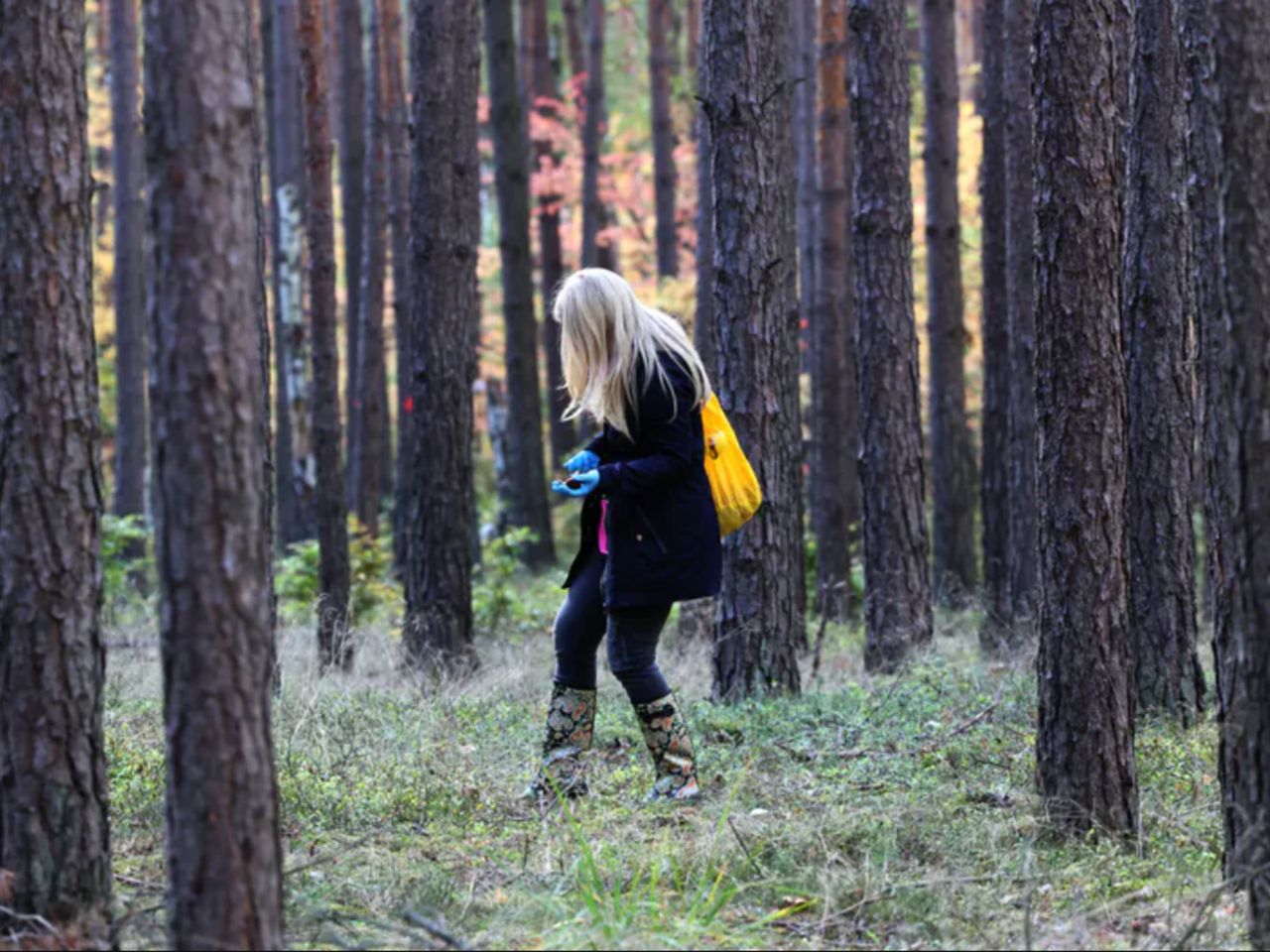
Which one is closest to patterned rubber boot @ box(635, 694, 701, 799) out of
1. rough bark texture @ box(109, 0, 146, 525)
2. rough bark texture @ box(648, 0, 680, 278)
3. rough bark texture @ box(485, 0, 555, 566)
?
rough bark texture @ box(485, 0, 555, 566)

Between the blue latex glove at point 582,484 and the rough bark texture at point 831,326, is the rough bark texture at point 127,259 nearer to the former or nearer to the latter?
the rough bark texture at point 831,326

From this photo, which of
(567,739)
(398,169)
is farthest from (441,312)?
(398,169)

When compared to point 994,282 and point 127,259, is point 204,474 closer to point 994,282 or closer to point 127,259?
point 994,282

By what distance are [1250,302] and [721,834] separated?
255 centimetres

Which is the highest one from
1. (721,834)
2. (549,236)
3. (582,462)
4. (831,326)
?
(549,236)

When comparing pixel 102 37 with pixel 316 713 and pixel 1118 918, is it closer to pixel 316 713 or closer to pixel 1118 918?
pixel 316 713

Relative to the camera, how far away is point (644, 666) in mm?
6133

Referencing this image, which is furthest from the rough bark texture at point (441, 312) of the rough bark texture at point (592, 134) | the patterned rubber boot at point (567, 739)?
the rough bark texture at point (592, 134)

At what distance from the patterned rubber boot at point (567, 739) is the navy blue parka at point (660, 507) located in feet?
1.75

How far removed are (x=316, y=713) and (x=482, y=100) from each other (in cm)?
2244

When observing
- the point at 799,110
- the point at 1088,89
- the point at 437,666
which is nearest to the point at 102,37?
the point at 799,110

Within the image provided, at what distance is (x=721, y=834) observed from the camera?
17.3ft

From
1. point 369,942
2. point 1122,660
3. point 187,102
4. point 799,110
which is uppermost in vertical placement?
point 799,110

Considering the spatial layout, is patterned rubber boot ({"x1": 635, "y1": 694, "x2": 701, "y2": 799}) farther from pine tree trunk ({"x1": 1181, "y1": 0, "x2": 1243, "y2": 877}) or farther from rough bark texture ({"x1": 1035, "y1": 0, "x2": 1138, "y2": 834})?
pine tree trunk ({"x1": 1181, "y1": 0, "x2": 1243, "y2": 877})
